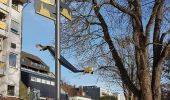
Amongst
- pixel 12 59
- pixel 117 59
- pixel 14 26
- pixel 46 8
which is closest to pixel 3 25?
pixel 14 26

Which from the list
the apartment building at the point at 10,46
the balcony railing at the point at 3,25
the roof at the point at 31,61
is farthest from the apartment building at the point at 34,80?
the balcony railing at the point at 3,25

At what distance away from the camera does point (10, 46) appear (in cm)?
5159

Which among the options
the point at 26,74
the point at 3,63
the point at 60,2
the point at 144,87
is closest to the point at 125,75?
the point at 144,87

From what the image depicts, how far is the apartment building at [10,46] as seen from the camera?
49969mm

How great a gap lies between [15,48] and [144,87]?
121 feet

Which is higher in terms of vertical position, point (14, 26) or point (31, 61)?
point (14, 26)

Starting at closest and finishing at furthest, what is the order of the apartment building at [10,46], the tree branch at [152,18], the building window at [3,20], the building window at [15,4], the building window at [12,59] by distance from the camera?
the tree branch at [152,18], the building window at [3,20], the apartment building at [10,46], the building window at [12,59], the building window at [15,4]

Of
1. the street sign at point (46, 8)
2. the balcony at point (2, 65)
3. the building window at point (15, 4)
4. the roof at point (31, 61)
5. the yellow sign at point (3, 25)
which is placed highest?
the building window at point (15, 4)

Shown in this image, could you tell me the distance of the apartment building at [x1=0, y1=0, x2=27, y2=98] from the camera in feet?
164

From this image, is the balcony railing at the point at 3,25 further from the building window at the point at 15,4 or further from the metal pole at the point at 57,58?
the metal pole at the point at 57,58

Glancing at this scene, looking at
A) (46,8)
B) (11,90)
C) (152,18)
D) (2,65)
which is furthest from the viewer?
(11,90)

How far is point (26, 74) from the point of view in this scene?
67375mm

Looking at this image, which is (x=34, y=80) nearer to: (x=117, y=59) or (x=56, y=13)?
(x=117, y=59)

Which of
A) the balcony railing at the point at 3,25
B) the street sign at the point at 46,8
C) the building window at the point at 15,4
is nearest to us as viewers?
the street sign at the point at 46,8
